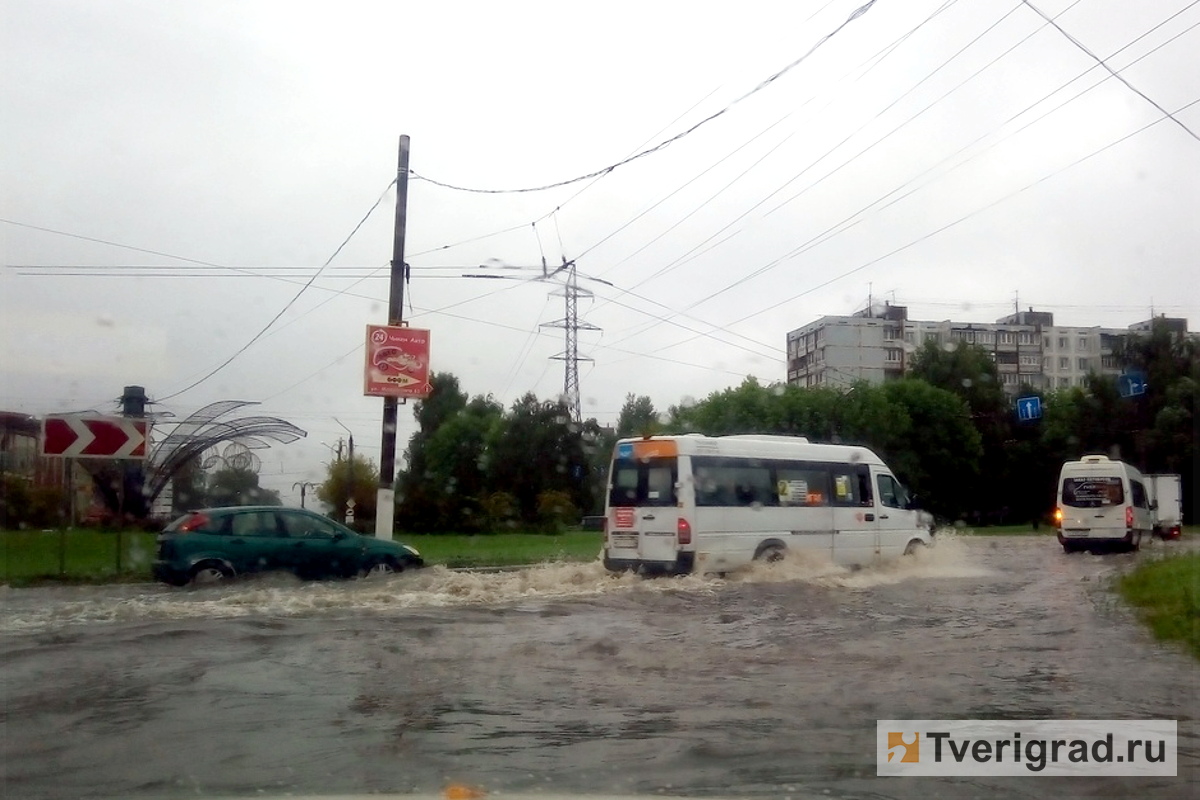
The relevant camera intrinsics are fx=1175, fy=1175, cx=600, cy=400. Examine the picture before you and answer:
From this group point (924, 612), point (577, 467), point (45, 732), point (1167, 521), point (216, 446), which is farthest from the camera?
point (577, 467)

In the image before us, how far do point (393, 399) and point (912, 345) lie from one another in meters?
84.1

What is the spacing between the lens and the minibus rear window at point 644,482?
18.9 metres

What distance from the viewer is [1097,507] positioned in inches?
1214

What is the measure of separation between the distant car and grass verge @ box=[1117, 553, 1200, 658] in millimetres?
11123

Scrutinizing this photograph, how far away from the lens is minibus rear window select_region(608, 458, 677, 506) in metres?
18.9

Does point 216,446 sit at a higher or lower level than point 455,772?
higher

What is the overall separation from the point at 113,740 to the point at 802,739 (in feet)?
14.2

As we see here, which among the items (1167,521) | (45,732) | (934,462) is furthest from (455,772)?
(934,462)

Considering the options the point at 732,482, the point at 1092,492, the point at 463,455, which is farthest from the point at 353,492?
the point at 463,455

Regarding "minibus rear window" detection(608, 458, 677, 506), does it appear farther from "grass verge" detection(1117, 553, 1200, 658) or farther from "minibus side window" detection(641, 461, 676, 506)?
"grass verge" detection(1117, 553, 1200, 658)

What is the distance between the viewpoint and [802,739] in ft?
24.1

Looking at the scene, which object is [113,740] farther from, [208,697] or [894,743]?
[894,743]
